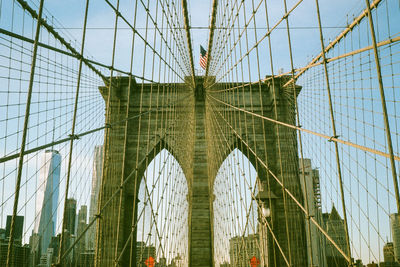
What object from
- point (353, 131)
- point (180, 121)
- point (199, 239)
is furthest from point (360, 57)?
point (199, 239)

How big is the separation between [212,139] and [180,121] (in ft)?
5.98

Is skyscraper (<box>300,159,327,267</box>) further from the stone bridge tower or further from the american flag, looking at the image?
the american flag

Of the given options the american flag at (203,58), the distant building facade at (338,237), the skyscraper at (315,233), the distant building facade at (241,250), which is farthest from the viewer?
the american flag at (203,58)

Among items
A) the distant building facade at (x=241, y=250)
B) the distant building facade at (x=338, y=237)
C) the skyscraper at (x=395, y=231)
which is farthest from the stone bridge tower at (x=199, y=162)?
the skyscraper at (x=395, y=231)

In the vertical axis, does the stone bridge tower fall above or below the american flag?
below

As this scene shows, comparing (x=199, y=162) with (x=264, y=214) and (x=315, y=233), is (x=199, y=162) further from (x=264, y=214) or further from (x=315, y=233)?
(x=315, y=233)

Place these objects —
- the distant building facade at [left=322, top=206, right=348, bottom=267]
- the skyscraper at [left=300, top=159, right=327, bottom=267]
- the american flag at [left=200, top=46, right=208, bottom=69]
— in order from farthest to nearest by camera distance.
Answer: the american flag at [left=200, top=46, right=208, bottom=69], the distant building facade at [left=322, top=206, right=348, bottom=267], the skyscraper at [left=300, top=159, right=327, bottom=267]

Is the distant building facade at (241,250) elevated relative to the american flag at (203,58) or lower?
lower

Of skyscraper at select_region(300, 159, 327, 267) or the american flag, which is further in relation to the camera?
the american flag

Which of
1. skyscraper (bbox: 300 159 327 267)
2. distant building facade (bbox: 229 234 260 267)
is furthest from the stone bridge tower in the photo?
distant building facade (bbox: 229 234 260 267)

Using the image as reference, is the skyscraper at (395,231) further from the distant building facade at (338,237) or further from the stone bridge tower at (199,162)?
the stone bridge tower at (199,162)

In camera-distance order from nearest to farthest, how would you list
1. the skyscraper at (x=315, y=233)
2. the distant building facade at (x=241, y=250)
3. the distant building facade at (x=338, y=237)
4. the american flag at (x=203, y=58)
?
the skyscraper at (x=315, y=233), the distant building facade at (x=241, y=250), the distant building facade at (x=338, y=237), the american flag at (x=203, y=58)

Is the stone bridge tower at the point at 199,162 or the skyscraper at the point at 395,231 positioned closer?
the skyscraper at the point at 395,231

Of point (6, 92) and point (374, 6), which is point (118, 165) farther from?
point (374, 6)
